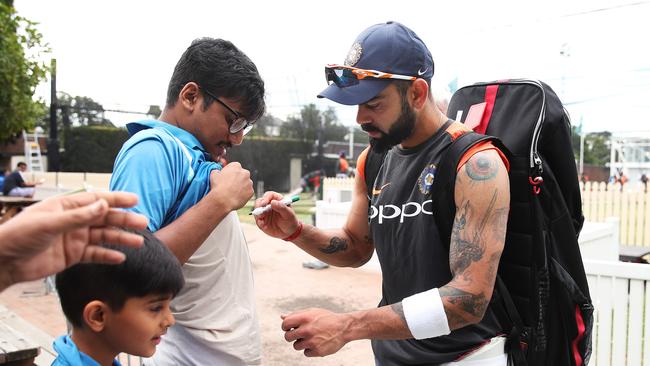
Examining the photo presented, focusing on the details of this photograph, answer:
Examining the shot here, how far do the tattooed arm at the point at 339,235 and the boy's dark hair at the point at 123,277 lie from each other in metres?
0.88

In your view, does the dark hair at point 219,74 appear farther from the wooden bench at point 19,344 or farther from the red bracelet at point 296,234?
the wooden bench at point 19,344

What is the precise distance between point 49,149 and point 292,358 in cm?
2122

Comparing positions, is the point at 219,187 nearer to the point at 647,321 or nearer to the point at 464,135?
the point at 464,135

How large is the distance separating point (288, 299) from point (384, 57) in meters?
5.41

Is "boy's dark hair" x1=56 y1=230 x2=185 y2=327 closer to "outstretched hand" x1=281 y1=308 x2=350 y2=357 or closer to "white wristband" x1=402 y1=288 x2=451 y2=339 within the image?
"outstretched hand" x1=281 y1=308 x2=350 y2=357

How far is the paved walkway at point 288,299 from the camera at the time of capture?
489 cm

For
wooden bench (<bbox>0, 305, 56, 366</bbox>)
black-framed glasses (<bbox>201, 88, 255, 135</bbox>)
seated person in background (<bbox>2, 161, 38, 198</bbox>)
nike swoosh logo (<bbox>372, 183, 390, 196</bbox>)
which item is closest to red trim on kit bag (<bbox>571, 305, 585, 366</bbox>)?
nike swoosh logo (<bbox>372, 183, 390, 196</bbox>)

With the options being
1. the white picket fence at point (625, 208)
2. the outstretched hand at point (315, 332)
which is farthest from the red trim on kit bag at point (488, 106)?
the white picket fence at point (625, 208)

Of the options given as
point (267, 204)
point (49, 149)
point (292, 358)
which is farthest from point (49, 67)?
point (49, 149)

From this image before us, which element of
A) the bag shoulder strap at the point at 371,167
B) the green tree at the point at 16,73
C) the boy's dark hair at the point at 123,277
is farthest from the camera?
the green tree at the point at 16,73

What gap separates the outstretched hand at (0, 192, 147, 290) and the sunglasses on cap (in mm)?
1123

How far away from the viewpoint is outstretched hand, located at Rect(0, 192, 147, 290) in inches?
32.7

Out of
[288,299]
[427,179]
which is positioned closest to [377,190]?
[427,179]

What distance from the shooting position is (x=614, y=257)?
20.9 ft
